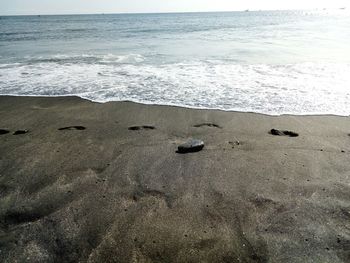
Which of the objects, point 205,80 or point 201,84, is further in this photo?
point 205,80

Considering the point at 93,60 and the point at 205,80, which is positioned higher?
the point at 205,80

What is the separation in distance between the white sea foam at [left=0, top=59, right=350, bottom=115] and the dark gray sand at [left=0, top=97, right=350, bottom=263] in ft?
2.79

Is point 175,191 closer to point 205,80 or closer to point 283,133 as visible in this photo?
point 283,133

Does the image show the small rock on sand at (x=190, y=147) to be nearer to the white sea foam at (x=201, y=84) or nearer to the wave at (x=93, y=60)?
the white sea foam at (x=201, y=84)

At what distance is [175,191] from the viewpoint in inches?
142

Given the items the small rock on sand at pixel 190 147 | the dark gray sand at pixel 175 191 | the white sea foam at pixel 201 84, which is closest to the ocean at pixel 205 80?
the white sea foam at pixel 201 84

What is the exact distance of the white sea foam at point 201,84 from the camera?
6625 millimetres

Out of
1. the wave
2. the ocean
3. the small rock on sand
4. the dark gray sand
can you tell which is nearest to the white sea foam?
the ocean

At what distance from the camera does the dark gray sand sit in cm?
276

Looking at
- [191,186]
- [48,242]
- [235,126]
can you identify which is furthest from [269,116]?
[48,242]

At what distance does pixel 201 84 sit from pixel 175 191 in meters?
4.91

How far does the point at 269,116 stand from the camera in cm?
592

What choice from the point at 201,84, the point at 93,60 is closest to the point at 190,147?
the point at 201,84

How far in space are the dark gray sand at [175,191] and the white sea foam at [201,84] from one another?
2.79ft
